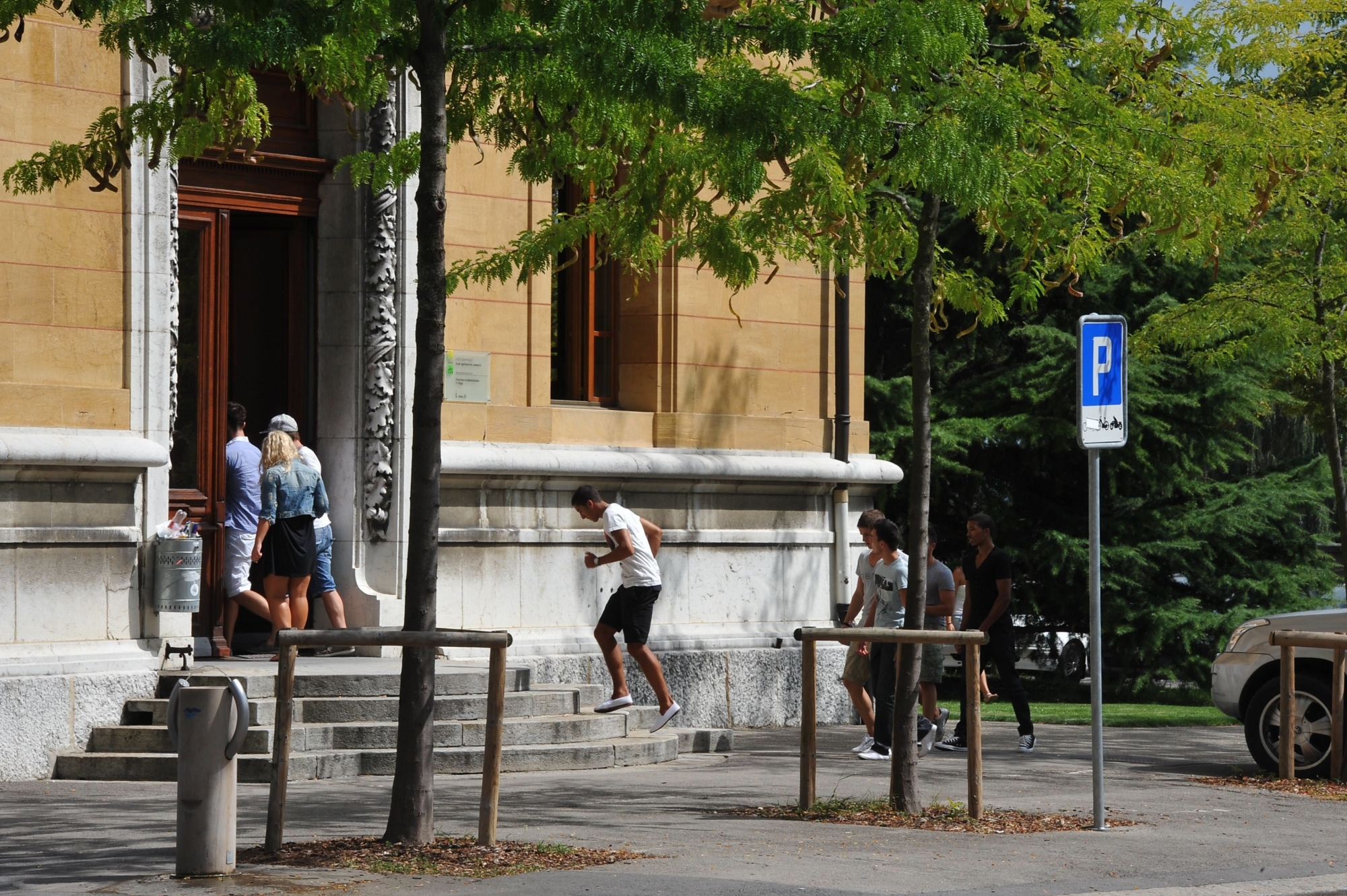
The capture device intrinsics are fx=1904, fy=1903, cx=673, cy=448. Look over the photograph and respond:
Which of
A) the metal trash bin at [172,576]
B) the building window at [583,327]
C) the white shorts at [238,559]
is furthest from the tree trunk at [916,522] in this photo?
the building window at [583,327]

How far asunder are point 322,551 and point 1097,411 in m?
6.23

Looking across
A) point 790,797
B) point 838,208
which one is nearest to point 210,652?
point 790,797

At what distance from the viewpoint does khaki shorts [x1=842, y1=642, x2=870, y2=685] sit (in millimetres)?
13531

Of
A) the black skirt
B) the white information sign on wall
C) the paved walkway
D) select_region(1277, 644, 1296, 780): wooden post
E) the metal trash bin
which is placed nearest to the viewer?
the paved walkway

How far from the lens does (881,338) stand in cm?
2692

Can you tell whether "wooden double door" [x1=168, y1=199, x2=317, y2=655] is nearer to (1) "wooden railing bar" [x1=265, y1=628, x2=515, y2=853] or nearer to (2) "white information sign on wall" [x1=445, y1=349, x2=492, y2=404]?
(2) "white information sign on wall" [x1=445, y1=349, x2=492, y2=404]

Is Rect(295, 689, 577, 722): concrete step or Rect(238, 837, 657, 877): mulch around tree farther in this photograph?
Rect(295, 689, 577, 722): concrete step

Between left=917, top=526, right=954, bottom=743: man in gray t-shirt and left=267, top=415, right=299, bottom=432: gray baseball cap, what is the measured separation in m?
4.56

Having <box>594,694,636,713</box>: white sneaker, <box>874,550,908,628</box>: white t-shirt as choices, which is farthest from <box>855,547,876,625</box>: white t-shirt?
<box>594,694,636,713</box>: white sneaker

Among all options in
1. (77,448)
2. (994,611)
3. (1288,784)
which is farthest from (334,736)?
(1288,784)

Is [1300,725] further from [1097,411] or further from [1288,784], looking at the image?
[1097,411]

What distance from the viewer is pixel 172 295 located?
516 inches

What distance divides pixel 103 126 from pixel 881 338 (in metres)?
17.9

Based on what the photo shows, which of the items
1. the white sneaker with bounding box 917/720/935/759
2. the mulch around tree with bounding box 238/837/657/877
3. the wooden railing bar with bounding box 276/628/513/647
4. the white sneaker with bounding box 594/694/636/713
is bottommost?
the white sneaker with bounding box 917/720/935/759
